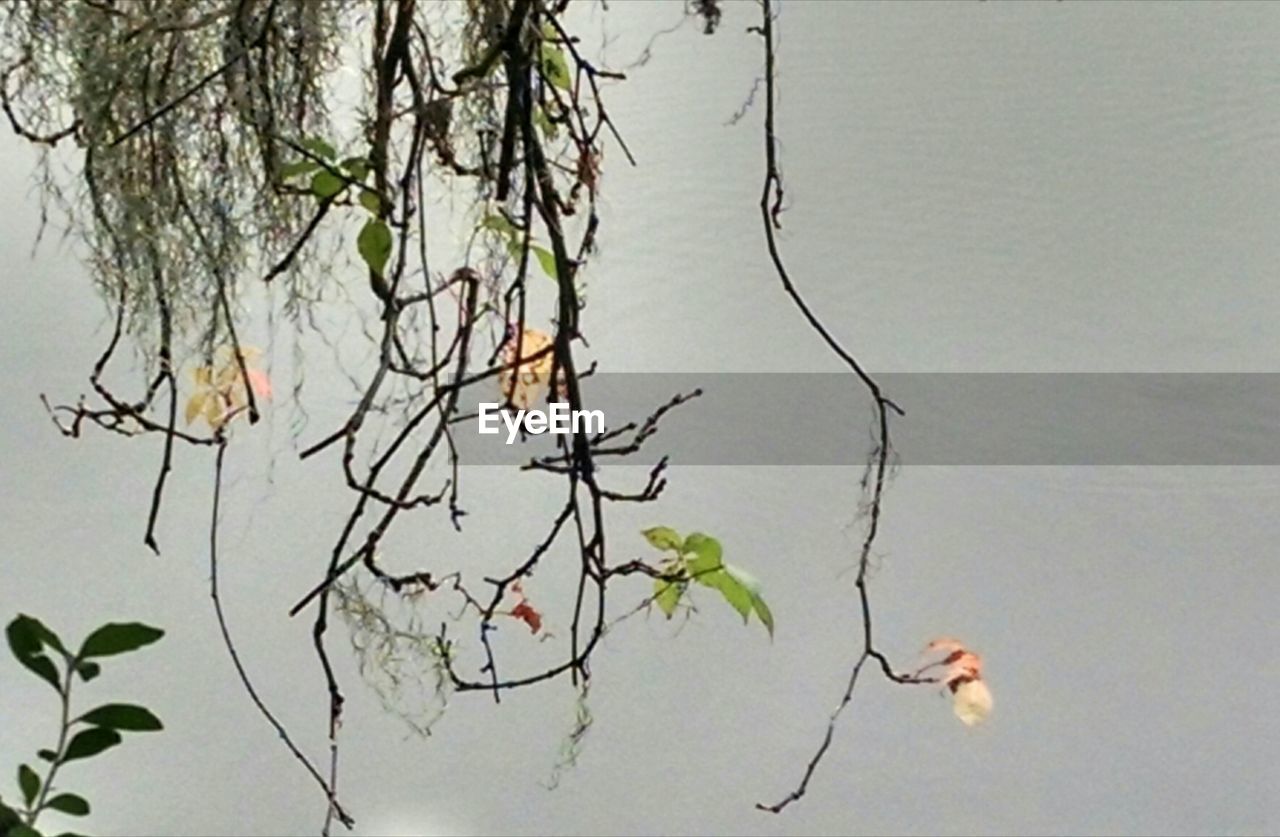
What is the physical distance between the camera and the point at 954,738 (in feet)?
3.07

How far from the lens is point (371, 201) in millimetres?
490

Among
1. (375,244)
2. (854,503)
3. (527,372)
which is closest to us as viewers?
(375,244)

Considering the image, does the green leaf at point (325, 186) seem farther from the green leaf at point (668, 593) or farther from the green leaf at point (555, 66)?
the green leaf at point (668, 593)

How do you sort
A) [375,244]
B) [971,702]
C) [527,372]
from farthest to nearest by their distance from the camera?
1. [971,702]
2. [527,372]
3. [375,244]

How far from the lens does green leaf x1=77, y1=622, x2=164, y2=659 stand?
0.61 metres

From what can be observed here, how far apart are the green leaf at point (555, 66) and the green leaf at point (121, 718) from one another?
0.41m

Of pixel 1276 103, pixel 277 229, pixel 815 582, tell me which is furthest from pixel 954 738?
pixel 277 229

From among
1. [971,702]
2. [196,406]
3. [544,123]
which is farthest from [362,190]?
[971,702]

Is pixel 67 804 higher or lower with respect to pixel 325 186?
lower

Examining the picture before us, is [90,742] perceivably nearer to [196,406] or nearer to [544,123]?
[196,406]

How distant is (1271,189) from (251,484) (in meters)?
0.83

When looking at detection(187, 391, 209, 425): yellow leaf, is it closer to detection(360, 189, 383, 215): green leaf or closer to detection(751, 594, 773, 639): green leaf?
detection(360, 189, 383, 215): green leaf

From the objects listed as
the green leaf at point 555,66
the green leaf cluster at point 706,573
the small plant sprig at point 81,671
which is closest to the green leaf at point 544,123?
the green leaf at point 555,66

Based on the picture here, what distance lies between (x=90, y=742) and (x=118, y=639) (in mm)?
67
